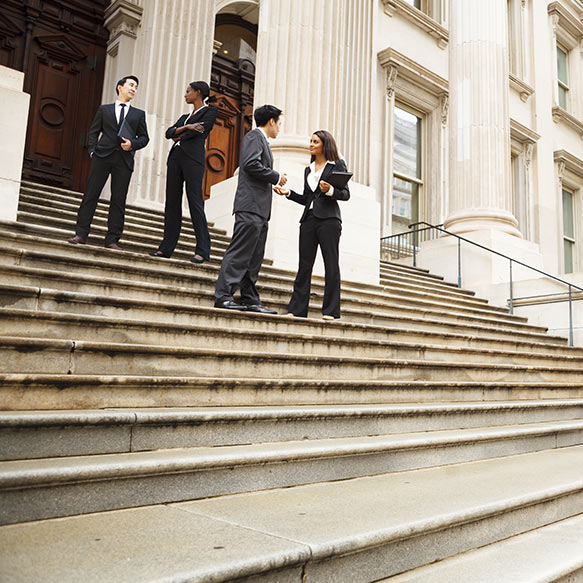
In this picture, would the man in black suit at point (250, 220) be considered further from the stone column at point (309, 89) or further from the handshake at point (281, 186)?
the stone column at point (309, 89)

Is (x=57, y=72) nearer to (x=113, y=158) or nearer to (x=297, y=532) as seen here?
(x=113, y=158)

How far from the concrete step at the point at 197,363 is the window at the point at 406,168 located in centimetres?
960

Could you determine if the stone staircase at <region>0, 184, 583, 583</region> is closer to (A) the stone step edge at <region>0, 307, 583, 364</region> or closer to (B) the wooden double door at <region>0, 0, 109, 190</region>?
(A) the stone step edge at <region>0, 307, 583, 364</region>

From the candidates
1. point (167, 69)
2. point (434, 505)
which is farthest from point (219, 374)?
point (167, 69)

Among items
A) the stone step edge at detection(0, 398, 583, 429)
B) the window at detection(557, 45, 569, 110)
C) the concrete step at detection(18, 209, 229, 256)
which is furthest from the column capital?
the window at detection(557, 45, 569, 110)

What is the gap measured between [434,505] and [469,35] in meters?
11.5

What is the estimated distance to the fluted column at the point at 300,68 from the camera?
25.8 feet

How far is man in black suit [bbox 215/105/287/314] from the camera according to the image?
4.71m

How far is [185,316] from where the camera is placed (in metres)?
4.23

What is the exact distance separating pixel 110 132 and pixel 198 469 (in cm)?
394

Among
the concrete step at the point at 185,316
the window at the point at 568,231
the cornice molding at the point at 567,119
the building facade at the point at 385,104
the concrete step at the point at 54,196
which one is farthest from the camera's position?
the window at the point at 568,231

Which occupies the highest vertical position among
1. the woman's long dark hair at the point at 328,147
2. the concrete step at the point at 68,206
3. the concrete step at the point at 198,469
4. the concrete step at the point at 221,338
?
the woman's long dark hair at the point at 328,147

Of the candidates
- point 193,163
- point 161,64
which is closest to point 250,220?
point 193,163

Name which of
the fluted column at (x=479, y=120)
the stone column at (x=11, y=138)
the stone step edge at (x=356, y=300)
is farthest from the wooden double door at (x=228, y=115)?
the stone column at (x=11, y=138)
